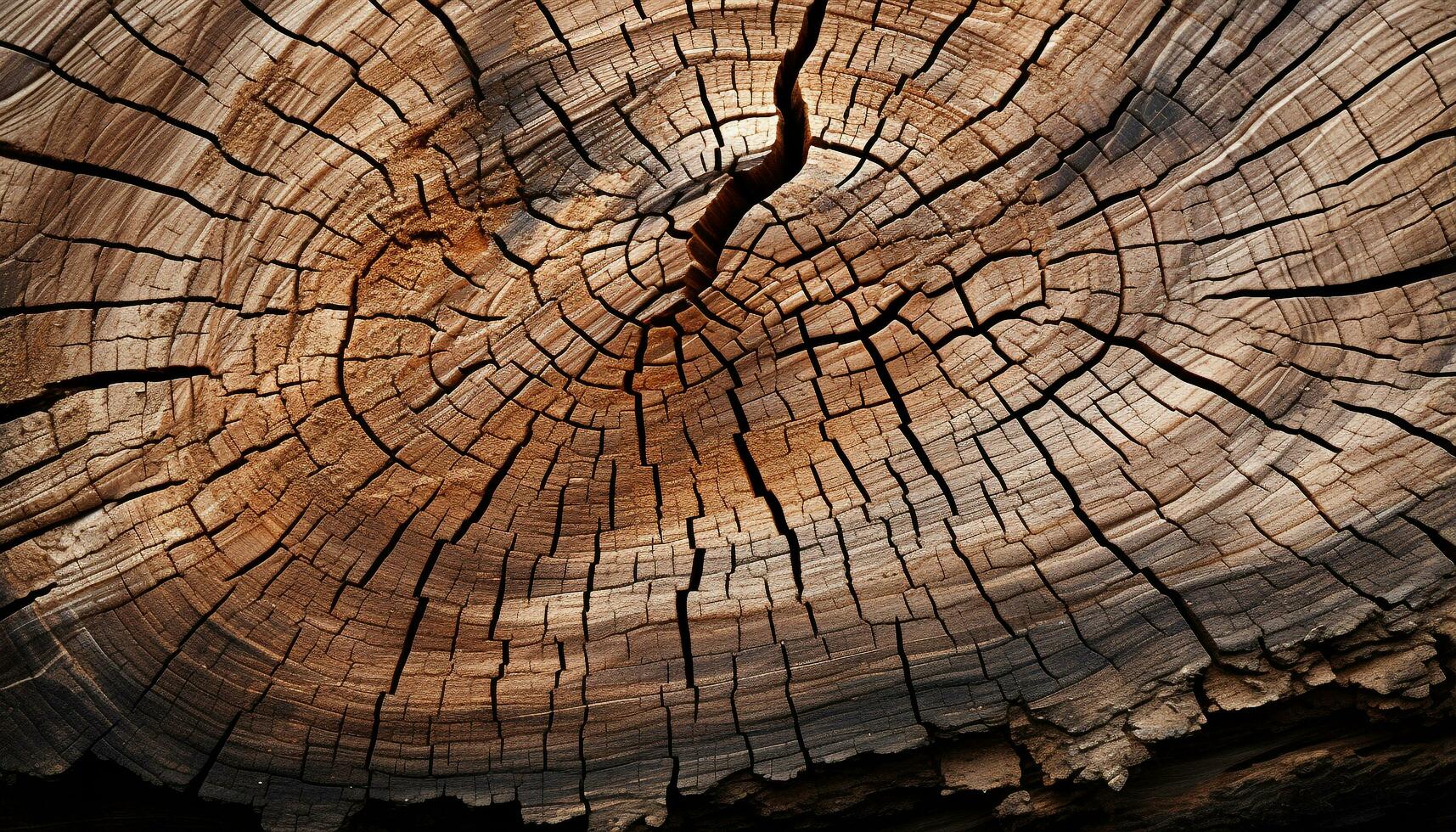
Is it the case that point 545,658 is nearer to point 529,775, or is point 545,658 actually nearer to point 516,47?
point 529,775

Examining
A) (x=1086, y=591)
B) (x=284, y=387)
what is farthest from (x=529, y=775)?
(x=1086, y=591)

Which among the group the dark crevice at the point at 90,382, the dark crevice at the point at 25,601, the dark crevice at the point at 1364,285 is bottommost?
the dark crevice at the point at 25,601

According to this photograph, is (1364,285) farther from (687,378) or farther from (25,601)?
(25,601)

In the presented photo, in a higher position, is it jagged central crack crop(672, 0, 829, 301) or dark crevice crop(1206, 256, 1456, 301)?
jagged central crack crop(672, 0, 829, 301)

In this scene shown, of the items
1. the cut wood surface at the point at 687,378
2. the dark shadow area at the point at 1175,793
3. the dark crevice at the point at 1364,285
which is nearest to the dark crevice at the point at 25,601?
the cut wood surface at the point at 687,378

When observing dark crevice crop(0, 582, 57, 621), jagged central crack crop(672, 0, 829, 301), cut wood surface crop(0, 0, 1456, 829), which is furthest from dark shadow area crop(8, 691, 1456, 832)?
jagged central crack crop(672, 0, 829, 301)

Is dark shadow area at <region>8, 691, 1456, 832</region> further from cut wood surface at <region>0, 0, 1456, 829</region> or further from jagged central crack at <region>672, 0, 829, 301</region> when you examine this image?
jagged central crack at <region>672, 0, 829, 301</region>

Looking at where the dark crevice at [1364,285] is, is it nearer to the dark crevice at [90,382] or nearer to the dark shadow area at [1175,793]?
the dark shadow area at [1175,793]
